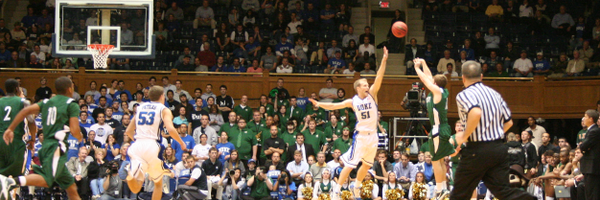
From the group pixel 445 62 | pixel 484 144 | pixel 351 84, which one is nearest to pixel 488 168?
pixel 484 144

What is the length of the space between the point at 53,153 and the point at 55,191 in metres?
6.69

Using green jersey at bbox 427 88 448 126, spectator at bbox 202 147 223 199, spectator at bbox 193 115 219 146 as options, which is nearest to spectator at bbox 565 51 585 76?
spectator at bbox 193 115 219 146

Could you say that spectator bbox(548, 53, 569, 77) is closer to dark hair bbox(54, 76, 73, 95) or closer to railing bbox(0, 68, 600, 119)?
railing bbox(0, 68, 600, 119)

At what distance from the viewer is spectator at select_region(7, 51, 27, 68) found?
20.0m

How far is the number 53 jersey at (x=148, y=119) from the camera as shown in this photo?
9539mm

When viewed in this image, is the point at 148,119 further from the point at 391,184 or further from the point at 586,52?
the point at 586,52

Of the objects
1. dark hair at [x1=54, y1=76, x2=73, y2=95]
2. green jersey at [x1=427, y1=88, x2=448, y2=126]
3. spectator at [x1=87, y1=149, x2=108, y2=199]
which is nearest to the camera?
dark hair at [x1=54, y1=76, x2=73, y2=95]

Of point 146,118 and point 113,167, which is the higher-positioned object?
point 146,118

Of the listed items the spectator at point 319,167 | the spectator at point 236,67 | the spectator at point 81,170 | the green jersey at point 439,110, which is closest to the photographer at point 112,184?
the spectator at point 81,170

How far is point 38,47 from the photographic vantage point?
2027 centimetres

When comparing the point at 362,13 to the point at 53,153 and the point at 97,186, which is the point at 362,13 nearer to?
the point at 97,186

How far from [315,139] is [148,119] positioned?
303 inches

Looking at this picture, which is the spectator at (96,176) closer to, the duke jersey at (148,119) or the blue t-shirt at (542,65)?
the duke jersey at (148,119)

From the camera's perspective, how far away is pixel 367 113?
1020 centimetres
